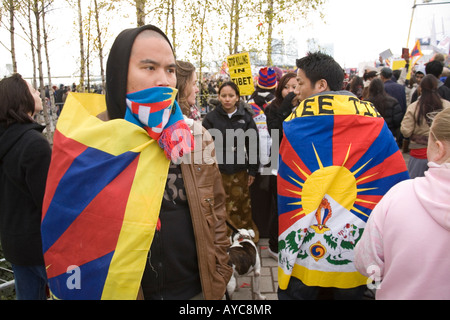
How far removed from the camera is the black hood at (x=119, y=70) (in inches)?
62.4

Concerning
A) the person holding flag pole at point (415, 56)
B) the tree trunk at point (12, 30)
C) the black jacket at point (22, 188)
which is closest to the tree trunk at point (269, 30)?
the person holding flag pole at point (415, 56)

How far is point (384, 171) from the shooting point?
224 centimetres

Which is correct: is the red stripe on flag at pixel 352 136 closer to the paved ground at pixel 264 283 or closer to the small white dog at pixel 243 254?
the small white dog at pixel 243 254

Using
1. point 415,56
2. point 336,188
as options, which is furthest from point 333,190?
point 415,56

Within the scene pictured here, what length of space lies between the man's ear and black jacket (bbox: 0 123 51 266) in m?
1.93

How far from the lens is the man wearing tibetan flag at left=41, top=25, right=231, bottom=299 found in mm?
1492

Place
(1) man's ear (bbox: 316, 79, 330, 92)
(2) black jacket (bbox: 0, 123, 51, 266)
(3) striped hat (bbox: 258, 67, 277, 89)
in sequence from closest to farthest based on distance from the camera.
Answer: (2) black jacket (bbox: 0, 123, 51, 266), (1) man's ear (bbox: 316, 79, 330, 92), (3) striped hat (bbox: 258, 67, 277, 89)

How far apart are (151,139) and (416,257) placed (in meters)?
1.30

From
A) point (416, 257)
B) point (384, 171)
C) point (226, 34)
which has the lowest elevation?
point (416, 257)

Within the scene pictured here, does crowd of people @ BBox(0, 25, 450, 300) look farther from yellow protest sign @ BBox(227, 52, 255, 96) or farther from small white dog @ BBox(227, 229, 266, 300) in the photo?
yellow protest sign @ BBox(227, 52, 255, 96)

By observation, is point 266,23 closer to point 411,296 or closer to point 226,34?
point 226,34

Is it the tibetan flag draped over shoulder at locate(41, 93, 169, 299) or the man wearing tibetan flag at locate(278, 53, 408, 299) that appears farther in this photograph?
the man wearing tibetan flag at locate(278, 53, 408, 299)

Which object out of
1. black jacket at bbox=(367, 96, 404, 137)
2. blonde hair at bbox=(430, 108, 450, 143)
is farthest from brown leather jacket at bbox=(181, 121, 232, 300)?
black jacket at bbox=(367, 96, 404, 137)
